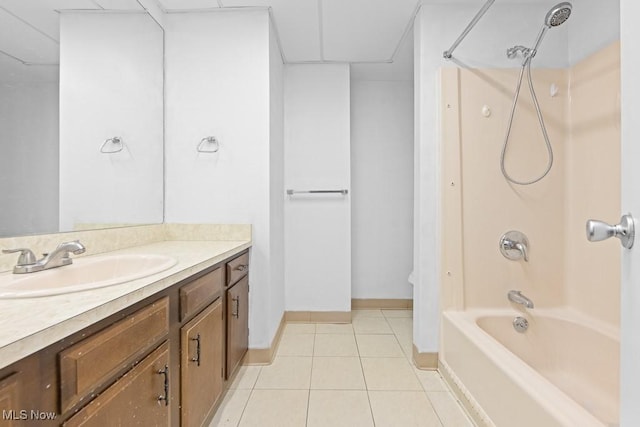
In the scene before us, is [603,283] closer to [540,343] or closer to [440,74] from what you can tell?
[540,343]

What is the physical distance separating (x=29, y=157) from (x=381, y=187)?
2541 millimetres

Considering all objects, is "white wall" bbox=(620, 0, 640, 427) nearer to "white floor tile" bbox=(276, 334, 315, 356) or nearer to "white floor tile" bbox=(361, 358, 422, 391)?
"white floor tile" bbox=(361, 358, 422, 391)

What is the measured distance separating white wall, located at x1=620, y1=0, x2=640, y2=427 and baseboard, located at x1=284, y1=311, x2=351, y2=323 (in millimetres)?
2159

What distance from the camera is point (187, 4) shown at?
1917mm

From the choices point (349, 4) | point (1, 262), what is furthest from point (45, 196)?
point (349, 4)

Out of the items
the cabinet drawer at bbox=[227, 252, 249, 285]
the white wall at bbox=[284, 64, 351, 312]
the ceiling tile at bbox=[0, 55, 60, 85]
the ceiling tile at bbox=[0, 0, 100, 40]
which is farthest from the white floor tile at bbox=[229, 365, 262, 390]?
the ceiling tile at bbox=[0, 0, 100, 40]

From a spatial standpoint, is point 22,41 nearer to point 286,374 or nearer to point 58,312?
point 58,312

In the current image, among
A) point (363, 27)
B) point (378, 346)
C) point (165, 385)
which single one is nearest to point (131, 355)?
point (165, 385)

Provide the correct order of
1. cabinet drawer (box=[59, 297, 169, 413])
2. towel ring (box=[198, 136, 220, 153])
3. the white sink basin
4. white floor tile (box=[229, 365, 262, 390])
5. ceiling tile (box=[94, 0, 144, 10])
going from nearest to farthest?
cabinet drawer (box=[59, 297, 169, 413]), the white sink basin, ceiling tile (box=[94, 0, 144, 10]), white floor tile (box=[229, 365, 262, 390]), towel ring (box=[198, 136, 220, 153])

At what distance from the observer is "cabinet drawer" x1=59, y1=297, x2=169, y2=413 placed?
25.3 inches

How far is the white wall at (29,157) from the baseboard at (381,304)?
2436 millimetres

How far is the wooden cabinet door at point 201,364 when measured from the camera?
3.72 ft

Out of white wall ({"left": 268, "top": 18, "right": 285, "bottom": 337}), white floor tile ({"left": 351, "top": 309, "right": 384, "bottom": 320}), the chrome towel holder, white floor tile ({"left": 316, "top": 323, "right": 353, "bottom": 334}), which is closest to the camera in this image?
white wall ({"left": 268, "top": 18, "right": 285, "bottom": 337})

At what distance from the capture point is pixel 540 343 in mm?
1718
